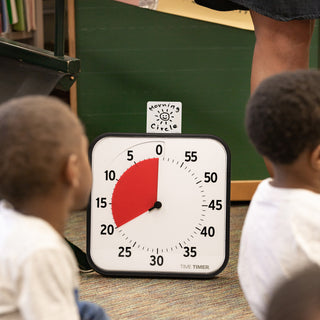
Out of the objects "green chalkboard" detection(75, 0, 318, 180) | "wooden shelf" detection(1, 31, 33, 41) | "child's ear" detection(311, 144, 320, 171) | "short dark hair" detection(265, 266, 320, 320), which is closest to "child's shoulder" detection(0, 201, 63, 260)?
"short dark hair" detection(265, 266, 320, 320)

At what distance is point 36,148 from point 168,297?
2.52ft

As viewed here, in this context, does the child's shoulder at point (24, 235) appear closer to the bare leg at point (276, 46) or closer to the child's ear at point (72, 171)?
the child's ear at point (72, 171)

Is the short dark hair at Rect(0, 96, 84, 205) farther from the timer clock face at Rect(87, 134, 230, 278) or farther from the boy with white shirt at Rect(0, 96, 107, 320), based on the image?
the timer clock face at Rect(87, 134, 230, 278)

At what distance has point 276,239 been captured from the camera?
0.95 m

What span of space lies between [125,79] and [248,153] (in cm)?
53

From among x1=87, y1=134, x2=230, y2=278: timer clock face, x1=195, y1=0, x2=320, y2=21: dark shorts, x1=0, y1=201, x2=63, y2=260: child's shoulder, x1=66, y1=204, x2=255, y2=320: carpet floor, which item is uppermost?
x1=195, y1=0, x2=320, y2=21: dark shorts

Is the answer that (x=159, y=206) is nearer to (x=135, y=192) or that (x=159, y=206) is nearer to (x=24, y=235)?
(x=135, y=192)

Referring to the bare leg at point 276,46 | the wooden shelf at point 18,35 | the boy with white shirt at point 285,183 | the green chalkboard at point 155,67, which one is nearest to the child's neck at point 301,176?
the boy with white shirt at point 285,183

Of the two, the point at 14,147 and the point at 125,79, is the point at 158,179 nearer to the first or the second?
the point at 125,79

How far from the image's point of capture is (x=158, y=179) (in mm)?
1577

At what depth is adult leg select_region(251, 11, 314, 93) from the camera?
157 cm

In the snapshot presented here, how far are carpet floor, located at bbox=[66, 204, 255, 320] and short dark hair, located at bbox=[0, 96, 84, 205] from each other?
63 centimetres

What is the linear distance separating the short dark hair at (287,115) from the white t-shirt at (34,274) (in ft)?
1.22

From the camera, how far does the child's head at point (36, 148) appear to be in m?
0.81
